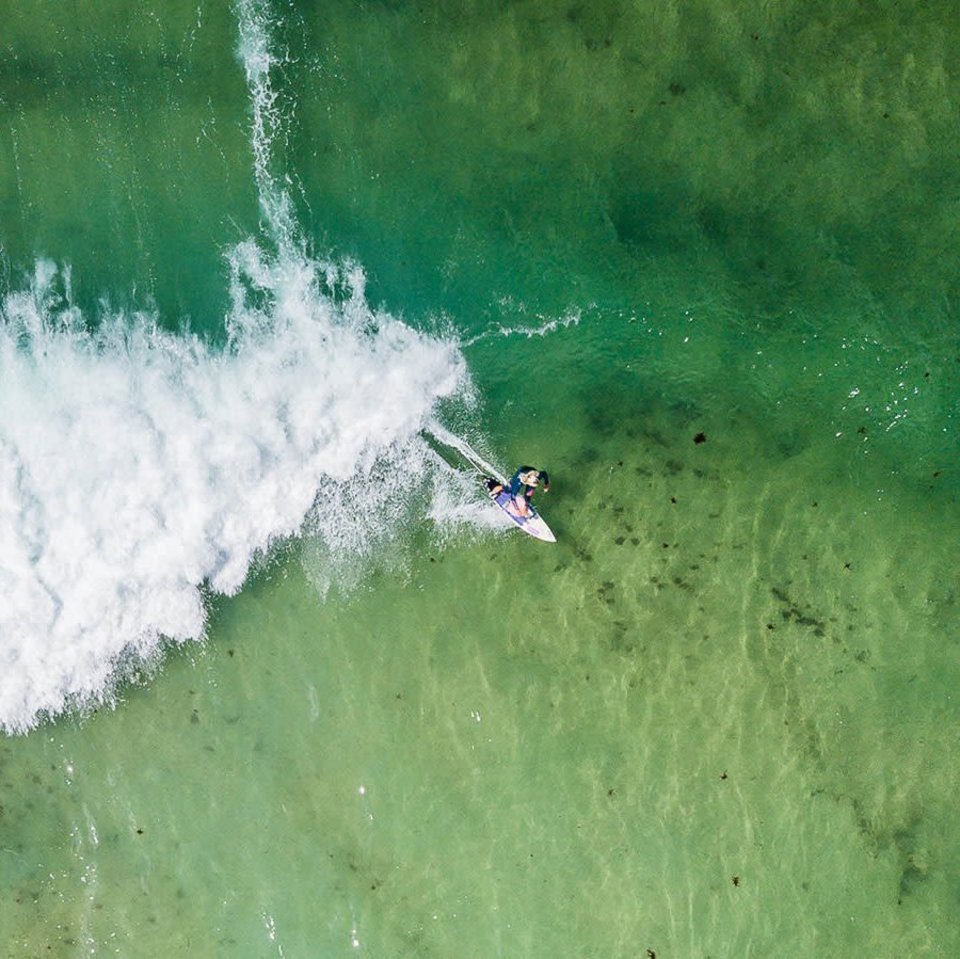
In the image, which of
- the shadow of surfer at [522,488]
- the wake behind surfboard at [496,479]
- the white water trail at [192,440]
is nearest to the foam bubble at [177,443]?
the white water trail at [192,440]

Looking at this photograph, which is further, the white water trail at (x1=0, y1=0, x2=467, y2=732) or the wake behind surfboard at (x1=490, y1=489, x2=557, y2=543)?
the white water trail at (x1=0, y1=0, x2=467, y2=732)

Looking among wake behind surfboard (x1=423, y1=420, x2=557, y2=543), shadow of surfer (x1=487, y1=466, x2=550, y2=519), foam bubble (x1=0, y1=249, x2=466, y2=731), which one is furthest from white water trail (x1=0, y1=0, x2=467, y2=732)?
shadow of surfer (x1=487, y1=466, x2=550, y2=519)

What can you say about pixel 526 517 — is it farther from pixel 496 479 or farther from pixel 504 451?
pixel 504 451

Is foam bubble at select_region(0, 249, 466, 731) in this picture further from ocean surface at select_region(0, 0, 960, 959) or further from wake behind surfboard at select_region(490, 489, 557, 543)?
wake behind surfboard at select_region(490, 489, 557, 543)

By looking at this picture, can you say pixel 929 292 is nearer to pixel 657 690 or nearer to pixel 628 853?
pixel 657 690

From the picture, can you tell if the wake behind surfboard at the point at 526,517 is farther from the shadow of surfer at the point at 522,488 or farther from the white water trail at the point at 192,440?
the white water trail at the point at 192,440

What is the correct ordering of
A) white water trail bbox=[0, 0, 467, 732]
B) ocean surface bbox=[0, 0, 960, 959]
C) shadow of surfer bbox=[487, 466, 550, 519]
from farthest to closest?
white water trail bbox=[0, 0, 467, 732], ocean surface bbox=[0, 0, 960, 959], shadow of surfer bbox=[487, 466, 550, 519]
